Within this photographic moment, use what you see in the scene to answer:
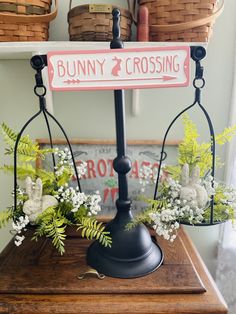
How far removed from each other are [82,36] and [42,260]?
24.7 inches

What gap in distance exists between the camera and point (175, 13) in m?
0.78

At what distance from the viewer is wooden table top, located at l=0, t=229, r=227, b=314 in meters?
0.60

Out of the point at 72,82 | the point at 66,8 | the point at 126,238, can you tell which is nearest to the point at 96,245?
the point at 126,238

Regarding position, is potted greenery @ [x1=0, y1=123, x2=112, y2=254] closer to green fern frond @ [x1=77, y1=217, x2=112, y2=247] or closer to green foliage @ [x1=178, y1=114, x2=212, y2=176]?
green fern frond @ [x1=77, y1=217, x2=112, y2=247]

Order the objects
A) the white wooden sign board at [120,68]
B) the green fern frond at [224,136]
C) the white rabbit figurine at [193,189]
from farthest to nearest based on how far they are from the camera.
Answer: the green fern frond at [224,136] < the white rabbit figurine at [193,189] < the white wooden sign board at [120,68]

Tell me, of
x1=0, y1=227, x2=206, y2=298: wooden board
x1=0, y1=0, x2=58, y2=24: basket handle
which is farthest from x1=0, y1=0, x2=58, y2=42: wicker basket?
x1=0, y1=227, x2=206, y2=298: wooden board

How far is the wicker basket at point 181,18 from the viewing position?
2.52 feet

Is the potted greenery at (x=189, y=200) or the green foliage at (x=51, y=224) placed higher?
the potted greenery at (x=189, y=200)

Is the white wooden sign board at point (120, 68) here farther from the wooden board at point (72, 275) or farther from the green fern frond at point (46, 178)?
the wooden board at point (72, 275)

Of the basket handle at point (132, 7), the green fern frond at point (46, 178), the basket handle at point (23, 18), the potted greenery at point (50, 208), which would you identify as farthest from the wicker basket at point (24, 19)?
the green fern frond at point (46, 178)

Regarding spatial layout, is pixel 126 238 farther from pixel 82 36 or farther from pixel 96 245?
pixel 82 36

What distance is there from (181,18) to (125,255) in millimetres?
647

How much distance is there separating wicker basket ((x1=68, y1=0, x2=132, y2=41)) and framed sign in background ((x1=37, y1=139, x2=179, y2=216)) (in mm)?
365

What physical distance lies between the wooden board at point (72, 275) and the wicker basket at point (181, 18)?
61 centimetres
